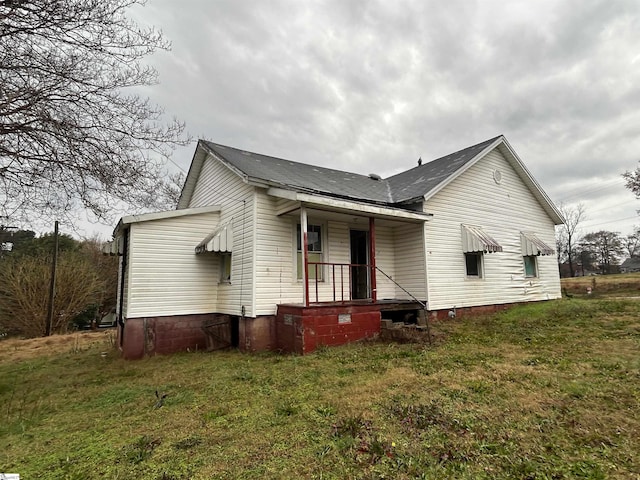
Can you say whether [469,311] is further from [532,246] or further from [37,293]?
[37,293]

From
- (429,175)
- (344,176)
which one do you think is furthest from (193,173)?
(429,175)

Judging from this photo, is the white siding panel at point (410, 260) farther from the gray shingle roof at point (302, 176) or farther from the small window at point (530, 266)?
the small window at point (530, 266)

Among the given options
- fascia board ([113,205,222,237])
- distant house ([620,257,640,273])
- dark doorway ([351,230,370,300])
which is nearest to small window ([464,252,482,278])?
dark doorway ([351,230,370,300])

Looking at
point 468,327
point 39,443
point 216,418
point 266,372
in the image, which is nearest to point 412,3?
point 468,327

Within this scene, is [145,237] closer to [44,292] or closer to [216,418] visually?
[216,418]

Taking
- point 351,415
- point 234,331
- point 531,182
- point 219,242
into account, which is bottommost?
point 351,415

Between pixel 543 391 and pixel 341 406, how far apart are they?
2602mm

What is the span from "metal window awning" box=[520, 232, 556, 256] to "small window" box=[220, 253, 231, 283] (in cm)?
1049

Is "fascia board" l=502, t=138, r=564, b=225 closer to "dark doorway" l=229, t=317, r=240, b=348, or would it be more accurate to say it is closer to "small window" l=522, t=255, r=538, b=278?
"small window" l=522, t=255, r=538, b=278

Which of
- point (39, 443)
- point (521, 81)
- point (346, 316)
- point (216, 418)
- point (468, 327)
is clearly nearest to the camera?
point (39, 443)

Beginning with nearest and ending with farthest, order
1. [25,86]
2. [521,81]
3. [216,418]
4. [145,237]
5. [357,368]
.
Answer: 1. [216,418]
2. [25,86]
3. [357,368]
4. [145,237]
5. [521,81]

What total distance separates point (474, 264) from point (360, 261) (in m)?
4.03

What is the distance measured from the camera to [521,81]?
12.3 metres

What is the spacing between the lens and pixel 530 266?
13.2 m
